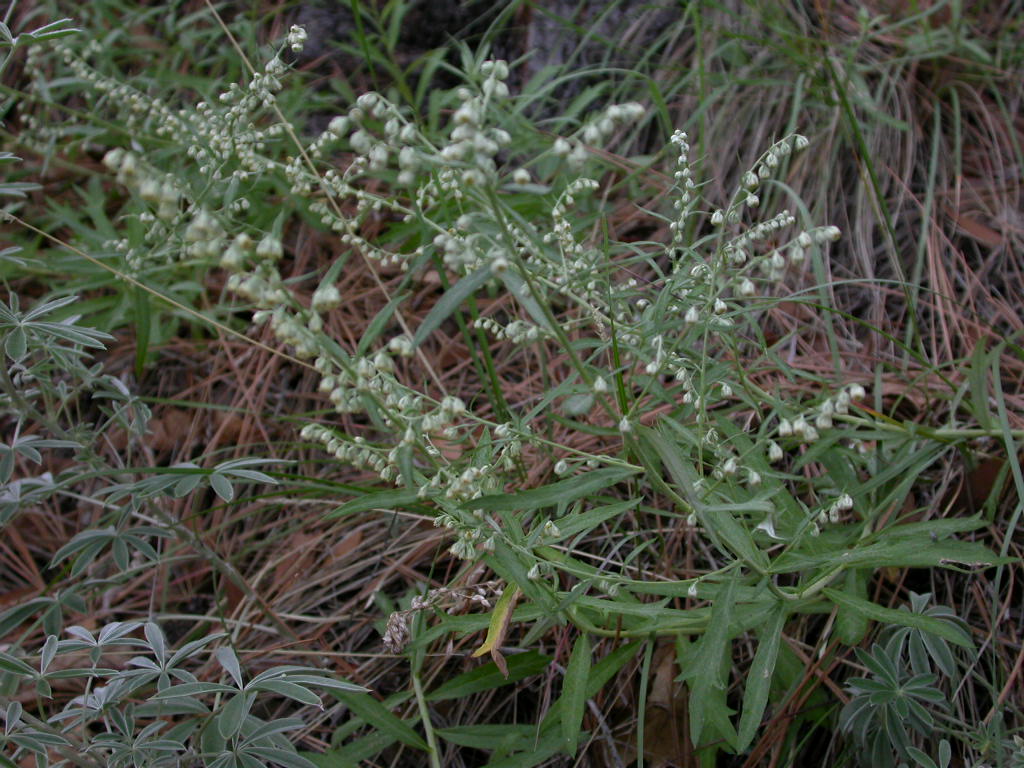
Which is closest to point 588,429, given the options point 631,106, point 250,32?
point 631,106

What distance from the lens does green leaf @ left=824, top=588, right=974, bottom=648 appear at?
184 cm

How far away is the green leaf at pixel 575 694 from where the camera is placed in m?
1.88

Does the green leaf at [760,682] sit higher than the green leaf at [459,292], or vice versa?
the green leaf at [459,292]

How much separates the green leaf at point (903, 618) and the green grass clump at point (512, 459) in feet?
0.06

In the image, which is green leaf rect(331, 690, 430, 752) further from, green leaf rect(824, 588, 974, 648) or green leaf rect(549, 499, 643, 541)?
green leaf rect(824, 588, 974, 648)

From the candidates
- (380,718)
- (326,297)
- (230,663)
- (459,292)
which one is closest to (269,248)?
(326,297)

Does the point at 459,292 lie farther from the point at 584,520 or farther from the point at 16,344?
the point at 16,344

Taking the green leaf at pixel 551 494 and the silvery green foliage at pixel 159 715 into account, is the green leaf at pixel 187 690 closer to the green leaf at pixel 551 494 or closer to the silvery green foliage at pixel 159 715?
the silvery green foliage at pixel 159 715

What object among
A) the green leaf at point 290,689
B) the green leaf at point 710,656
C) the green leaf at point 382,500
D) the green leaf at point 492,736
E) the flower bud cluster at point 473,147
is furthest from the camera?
the green leaf at point 492,736

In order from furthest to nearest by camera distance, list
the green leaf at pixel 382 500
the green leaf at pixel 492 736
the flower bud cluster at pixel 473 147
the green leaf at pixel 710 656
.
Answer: the green leaf at pixel 492 736 → the green leaf at pixel 382 500 → the green leaf at pixel 710 656 → the flower bud cluster at pixel 473 147

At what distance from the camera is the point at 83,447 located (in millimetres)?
2391

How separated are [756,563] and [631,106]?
1007mm

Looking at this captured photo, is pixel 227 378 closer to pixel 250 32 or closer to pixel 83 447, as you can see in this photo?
pixel 83 447

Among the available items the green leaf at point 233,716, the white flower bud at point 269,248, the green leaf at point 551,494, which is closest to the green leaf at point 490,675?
the green leaf at point 233,716
